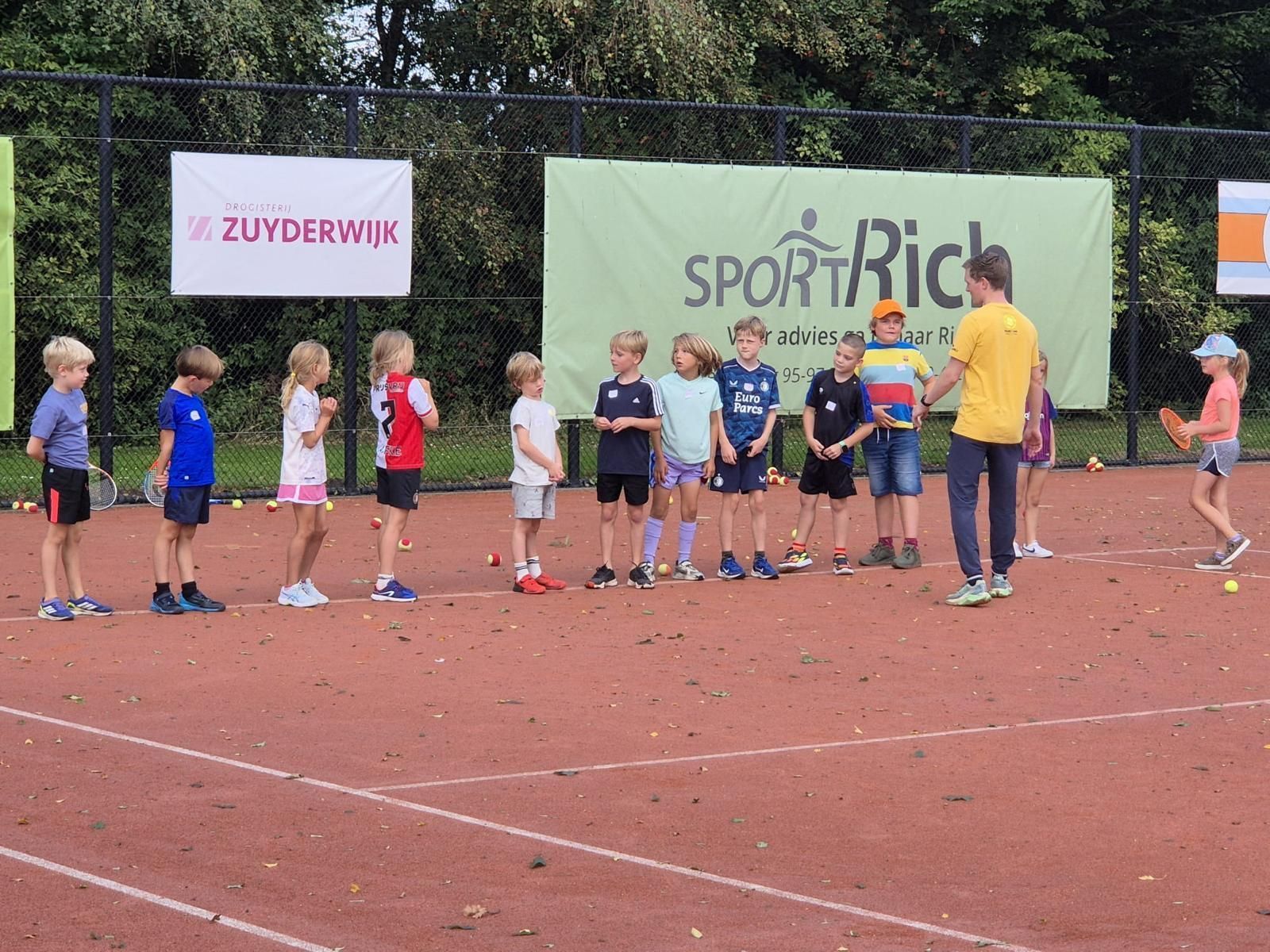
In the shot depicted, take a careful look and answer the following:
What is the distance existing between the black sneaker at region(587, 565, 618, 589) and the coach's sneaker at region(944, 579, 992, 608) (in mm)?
2038

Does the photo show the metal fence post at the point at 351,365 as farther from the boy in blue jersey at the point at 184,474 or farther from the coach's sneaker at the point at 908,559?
the coach's sneaker at the point at 908,559

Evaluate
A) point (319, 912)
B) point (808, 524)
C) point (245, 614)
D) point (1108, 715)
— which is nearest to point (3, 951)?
point (319, 912)

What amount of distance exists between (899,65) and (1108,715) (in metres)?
20.1

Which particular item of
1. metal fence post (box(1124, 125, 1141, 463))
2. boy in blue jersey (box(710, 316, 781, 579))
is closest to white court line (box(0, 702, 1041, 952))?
boy in blue jersey (box(710, 316, 781, 579))

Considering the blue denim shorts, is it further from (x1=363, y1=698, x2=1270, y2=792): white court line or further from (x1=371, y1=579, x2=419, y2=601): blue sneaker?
(x1=363, y1=698, x2=1270, y2=792): white court line

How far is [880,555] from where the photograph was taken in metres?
11.4

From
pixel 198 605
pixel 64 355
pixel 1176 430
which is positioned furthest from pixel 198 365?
pixel 1176 430

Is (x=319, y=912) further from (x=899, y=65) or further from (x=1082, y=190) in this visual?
(x=899, y=65)

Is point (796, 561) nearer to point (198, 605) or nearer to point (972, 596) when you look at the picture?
point (972, 596)

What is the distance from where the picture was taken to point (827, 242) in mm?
16156

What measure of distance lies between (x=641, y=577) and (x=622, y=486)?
0.57m

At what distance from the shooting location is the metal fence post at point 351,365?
14.3m

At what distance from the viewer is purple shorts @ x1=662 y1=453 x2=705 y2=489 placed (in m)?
10.6

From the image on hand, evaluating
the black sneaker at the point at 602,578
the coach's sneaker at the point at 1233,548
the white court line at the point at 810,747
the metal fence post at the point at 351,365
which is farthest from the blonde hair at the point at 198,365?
the coach's sneaker at the point at 1233,548
